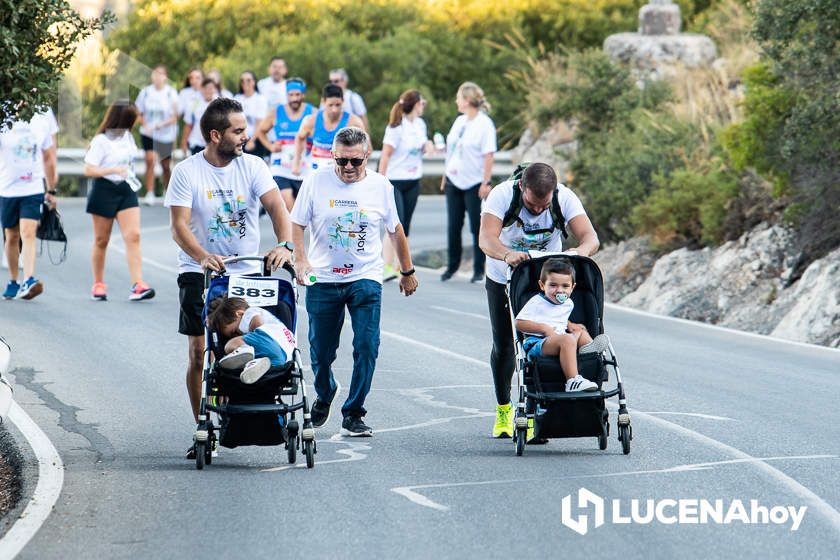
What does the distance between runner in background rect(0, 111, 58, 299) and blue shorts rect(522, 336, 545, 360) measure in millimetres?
8171

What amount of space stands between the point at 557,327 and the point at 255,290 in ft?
5.94

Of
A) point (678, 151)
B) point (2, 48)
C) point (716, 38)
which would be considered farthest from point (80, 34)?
point (716, 38)

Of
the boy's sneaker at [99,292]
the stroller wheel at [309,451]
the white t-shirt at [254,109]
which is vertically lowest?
the boy's sneaker at [99,292]

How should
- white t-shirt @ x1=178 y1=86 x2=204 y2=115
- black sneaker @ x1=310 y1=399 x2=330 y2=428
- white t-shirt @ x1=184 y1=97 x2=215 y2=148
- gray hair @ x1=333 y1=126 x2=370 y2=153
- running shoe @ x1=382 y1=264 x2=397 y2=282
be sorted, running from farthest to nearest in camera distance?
white t-shirt @ x1=178 y1=86 x2=204 y2=115, white t-shirt @ x1=184 y1=97 x2=215 y2=148, running shoe @ x1=382 y1=264 x2=397 y2=282, black sneaker @ x1=310 y1=399 x2=330 y2=428, gray hair @ x1=333 y1=126 x2=370 y2=153

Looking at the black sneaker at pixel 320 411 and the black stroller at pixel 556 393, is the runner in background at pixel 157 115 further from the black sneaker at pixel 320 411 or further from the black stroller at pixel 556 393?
the black stroller at pixel 556 393

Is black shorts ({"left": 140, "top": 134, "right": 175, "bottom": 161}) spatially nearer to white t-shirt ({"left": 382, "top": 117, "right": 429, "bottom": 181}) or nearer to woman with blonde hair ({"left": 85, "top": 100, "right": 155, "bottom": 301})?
white t-shirt ({"left": 382, "top": 117, "right": 429, "bottom": 181})

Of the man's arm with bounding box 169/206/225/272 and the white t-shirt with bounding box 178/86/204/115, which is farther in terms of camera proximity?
the white t-shirt with bounding box 178/86/204/115

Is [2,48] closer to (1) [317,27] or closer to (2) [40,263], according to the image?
(2) [40,263]

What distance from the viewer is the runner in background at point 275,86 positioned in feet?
88.1

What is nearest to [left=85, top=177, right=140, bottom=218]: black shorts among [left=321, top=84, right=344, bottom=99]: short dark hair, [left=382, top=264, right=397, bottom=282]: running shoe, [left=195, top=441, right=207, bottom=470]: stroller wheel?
[left=321, top=84, right=344, bottom=99]: short dark hair

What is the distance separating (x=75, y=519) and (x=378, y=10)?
1349 inches

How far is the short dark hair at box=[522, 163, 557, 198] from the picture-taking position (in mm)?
10087

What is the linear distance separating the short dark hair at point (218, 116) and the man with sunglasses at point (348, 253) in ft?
2.71

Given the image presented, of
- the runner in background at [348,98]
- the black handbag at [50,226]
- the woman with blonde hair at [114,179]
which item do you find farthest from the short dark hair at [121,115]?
the runner in background at [348,98]
